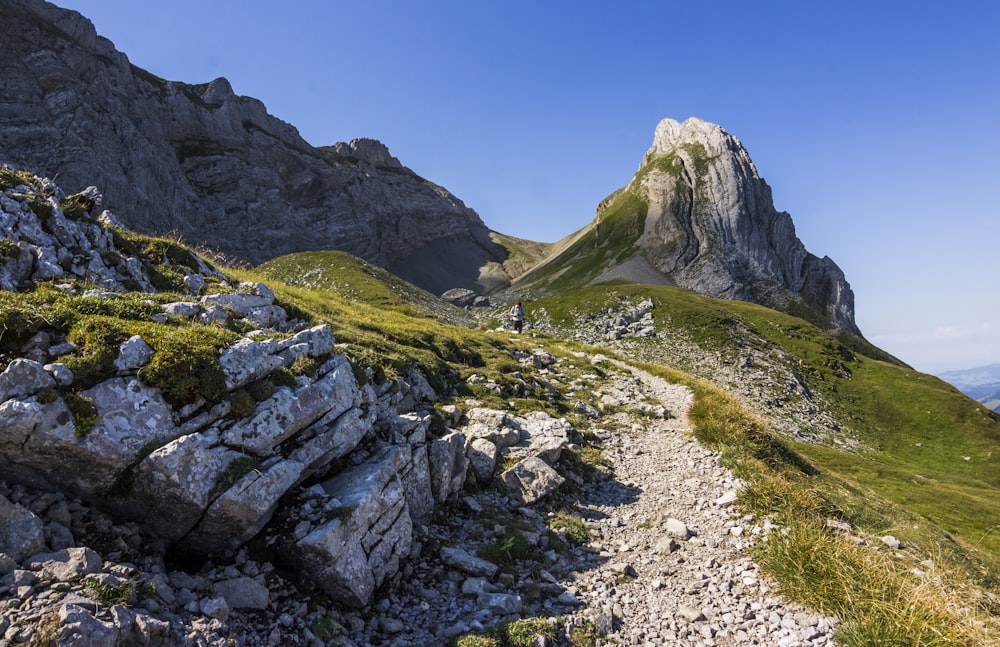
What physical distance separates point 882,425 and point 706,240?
108392 mm

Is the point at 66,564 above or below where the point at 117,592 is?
above

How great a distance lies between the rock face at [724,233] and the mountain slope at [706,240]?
1.09 feet

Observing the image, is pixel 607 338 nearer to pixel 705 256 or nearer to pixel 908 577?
Result: pixel 908 577

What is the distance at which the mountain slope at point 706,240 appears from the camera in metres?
142

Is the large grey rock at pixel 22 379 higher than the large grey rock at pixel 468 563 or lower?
higher

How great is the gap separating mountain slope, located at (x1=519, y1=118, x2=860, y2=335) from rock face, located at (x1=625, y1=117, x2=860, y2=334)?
33 cm

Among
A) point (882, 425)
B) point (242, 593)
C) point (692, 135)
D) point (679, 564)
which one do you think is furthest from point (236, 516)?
point (692, 135)

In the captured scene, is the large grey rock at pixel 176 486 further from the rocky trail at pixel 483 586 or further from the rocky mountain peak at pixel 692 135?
the rocky mountain peak at pixel 692 135

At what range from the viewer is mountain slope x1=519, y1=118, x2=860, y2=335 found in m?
142

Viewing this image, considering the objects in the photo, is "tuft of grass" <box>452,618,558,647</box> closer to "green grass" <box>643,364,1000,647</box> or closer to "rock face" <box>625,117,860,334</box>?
"green grass" <box>643,364,1000,647</box>

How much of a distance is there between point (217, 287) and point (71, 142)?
153m

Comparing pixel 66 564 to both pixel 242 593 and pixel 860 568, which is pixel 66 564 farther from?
pixel 860 568

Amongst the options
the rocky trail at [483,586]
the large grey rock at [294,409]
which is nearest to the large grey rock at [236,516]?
the rocky trail at [483,586]

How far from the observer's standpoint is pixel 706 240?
151 m
